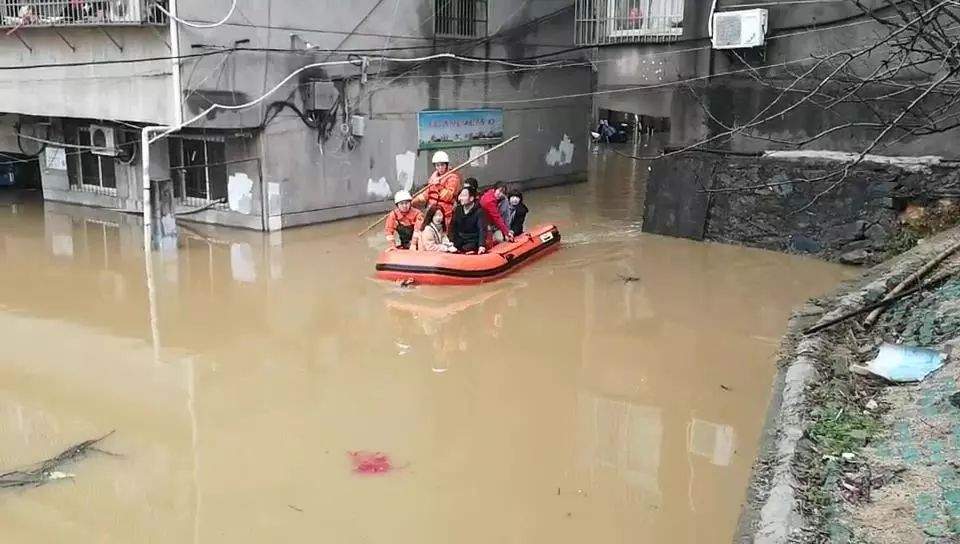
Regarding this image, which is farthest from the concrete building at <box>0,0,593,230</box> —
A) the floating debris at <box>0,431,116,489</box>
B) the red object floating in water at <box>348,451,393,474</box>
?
the red object floating in water at <box>348,451,393,474</box>

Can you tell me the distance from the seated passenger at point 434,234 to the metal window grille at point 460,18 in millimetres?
5365

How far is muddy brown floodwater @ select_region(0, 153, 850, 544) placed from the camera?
4734 mm

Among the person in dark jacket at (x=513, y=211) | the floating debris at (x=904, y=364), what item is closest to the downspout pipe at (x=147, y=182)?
the person in dark jacket at (x=513, y=211)

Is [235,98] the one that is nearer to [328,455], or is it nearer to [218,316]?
[218,316]

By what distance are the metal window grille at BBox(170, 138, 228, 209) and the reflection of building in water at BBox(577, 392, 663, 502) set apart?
8.13 m

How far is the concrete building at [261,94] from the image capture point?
36.4ft

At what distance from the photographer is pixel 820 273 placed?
410 inches

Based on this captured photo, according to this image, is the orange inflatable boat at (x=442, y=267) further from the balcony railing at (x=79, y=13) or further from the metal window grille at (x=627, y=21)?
the metal window grille at (x=627, y=21)

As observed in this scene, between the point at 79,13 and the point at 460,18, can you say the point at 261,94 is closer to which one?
the point at 79,13

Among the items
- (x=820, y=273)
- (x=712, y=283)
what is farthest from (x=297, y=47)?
(x=820, y=273)

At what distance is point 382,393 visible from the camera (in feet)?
21.6

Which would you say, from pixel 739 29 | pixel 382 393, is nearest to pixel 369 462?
pixel 382 393

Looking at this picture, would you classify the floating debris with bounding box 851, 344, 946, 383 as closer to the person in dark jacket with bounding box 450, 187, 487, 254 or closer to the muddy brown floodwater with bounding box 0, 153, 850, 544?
the muddy brown floodwater with bounding box 0, 153, 850, 544

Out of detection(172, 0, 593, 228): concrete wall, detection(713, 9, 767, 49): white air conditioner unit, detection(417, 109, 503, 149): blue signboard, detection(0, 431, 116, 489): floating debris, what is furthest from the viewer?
detection(417, 109, 503, 149): blue signboard
